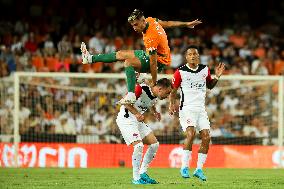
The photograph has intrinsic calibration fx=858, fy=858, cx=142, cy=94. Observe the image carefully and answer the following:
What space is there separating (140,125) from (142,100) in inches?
17.8

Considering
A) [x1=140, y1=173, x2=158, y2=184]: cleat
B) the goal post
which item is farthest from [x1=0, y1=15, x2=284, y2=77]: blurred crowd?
[x1=140, y1=173, x2=158, y2=184]: cleat

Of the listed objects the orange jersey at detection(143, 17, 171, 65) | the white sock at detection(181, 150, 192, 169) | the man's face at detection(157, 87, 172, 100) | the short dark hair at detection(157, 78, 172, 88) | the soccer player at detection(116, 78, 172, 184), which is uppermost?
the orange jersey at detection(143, 17, 171, 65)

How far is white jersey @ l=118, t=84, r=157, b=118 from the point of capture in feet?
49.1

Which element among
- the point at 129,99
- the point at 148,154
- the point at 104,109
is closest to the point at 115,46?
the point at 104,109

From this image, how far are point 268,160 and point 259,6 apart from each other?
11.8m

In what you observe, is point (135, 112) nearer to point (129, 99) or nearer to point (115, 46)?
point (129, 99)

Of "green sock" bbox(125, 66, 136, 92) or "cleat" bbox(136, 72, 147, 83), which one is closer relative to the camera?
"green sock" bbox(125, 66, 136, 92)

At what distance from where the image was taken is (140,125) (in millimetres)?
15227

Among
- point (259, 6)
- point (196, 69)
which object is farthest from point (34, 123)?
point (259, 6)

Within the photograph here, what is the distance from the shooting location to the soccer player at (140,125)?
47.8ft

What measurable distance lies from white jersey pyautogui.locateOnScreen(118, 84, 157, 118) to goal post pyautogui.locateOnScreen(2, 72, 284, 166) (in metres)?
7.79

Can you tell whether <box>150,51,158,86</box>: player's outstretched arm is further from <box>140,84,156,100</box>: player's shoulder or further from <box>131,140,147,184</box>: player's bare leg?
<box>131,140,147,184</box>: player's bare leg

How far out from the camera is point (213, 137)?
23.1 m

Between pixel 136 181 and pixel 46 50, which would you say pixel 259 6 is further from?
pixel 136 181
